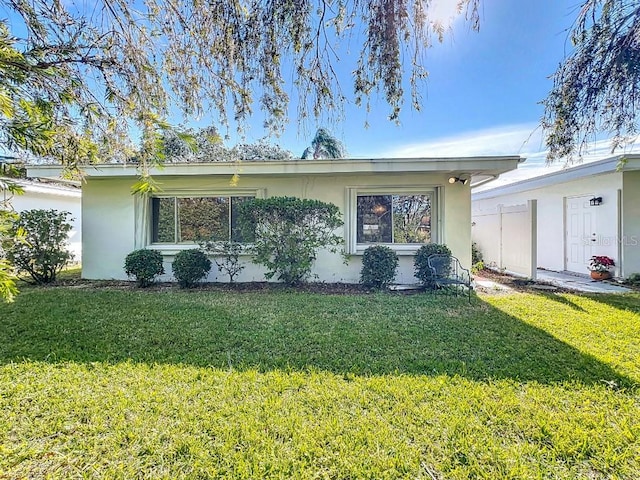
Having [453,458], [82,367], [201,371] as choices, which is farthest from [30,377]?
[453,458]

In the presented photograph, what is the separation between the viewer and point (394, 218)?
321 inches

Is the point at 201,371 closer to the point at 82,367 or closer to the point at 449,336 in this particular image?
the point at 82,367

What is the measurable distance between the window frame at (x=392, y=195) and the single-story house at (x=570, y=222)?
251 centimetres

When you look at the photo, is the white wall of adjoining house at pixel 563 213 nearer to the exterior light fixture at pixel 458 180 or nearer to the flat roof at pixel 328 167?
the exterior light fixture at pixel 458 180

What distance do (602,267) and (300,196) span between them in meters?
8.23

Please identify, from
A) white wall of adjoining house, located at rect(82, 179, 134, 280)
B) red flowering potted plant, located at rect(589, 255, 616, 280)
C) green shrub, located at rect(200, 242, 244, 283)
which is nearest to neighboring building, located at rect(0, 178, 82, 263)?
white wall of adjoining house, located at rect(82, 179, 134, 280)

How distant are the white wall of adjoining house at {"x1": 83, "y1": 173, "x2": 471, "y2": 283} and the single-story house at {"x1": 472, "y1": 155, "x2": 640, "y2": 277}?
2200mm

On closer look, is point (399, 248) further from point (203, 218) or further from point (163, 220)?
point (163, 220)

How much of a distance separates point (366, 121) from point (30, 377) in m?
4.19

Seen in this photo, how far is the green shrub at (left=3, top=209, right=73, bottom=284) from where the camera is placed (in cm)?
757

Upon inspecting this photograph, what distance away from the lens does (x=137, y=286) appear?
7.90 m

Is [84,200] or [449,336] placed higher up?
[84,200]

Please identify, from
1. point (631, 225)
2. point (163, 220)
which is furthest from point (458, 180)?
point (163, 220)

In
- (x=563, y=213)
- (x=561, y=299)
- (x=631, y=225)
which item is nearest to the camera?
(x=561, y=299)
